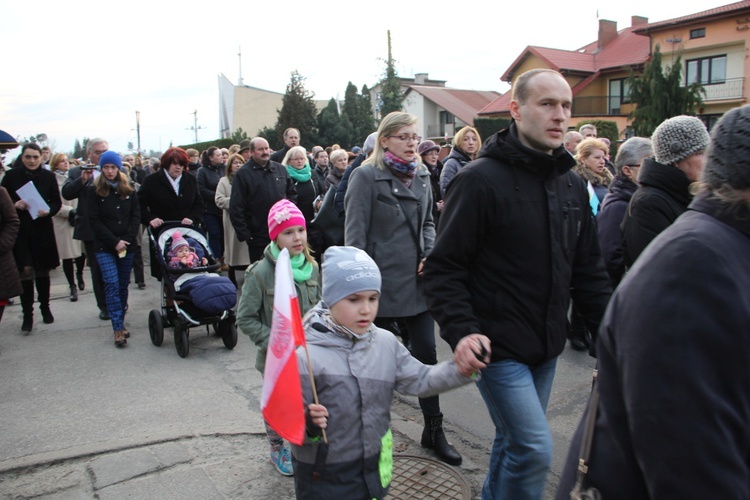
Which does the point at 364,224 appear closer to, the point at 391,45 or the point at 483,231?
the point at 483,231

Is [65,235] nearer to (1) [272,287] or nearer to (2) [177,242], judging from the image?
(2) [177,242]

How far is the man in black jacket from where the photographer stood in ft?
8.70

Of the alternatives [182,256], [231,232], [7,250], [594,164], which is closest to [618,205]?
[594,164]

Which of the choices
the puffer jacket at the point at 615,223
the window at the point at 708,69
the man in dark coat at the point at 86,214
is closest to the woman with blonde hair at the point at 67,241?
the man in dark coat at the point at 86,214

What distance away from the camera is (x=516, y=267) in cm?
270

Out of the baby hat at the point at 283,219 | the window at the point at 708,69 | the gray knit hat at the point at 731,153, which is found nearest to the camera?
the gray knit hat at the point at 731,153

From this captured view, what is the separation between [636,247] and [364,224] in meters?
1.71

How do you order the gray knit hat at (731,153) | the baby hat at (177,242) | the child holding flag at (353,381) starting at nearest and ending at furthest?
the gray knit hat at (731,153), the child holding flag at (353,381), the baby hat at (177,242)

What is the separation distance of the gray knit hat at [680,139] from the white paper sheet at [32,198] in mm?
6829

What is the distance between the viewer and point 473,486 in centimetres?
379

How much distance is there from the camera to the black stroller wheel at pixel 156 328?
6648mm

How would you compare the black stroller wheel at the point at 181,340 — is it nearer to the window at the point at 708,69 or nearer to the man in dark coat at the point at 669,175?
the man in dark coat at the point at 669,175

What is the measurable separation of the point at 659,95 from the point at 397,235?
3054cm

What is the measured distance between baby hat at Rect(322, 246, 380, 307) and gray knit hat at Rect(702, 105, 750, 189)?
58.0 inches
